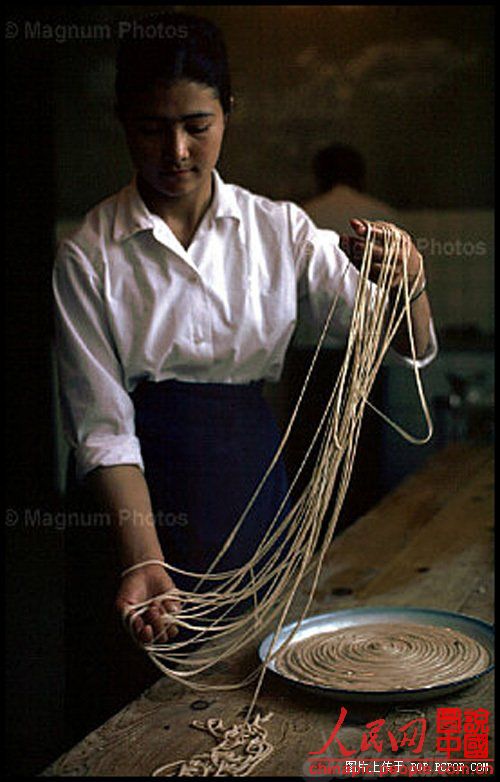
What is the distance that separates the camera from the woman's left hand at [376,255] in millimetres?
1409

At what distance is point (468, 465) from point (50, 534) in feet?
3.79

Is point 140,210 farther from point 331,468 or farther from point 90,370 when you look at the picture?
point 331,468

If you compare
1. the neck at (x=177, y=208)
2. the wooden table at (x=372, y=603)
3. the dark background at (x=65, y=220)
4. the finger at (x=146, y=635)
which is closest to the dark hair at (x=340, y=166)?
the dark background at (x=65, y=220)

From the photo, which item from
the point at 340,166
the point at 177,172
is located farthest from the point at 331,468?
the point at 340,166

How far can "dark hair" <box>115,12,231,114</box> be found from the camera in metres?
1.52

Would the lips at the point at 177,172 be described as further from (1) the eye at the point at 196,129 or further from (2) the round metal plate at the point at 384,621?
(2) the round metal plate at the point at 384,621

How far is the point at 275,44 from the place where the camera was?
1.76m

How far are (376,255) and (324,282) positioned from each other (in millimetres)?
170

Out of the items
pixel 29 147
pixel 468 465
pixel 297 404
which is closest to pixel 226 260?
pixel 297 404

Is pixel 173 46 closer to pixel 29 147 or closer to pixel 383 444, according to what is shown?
pixel 29 147

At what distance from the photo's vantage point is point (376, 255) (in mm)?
1412

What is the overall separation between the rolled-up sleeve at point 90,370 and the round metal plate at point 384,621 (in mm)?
333

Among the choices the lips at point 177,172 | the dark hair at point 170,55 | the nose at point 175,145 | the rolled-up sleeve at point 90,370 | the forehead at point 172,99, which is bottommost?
the rolled-up sleeve at point 90,370

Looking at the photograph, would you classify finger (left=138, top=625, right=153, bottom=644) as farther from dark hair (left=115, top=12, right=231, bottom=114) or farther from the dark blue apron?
dark hair (left=115, top=12, right=231, bottom=114)
